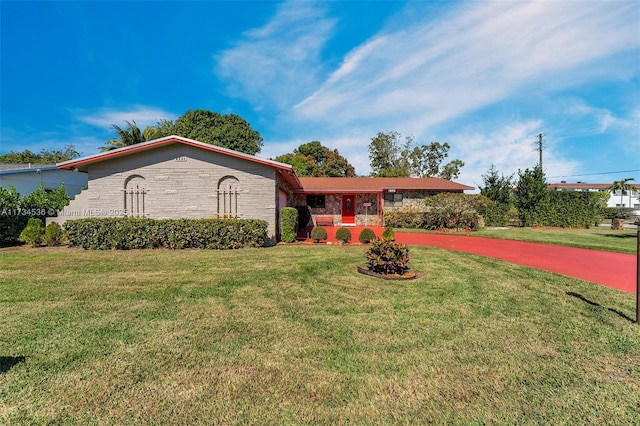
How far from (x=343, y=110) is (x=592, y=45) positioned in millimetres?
12265

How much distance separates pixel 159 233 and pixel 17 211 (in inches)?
259

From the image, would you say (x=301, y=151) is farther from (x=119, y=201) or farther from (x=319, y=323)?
(x=319, y=323)

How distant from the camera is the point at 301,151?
4241 centimetres

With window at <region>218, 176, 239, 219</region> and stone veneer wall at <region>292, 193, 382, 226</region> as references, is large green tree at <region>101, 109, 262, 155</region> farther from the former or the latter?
window at <region>218, 176, 239, 219</region>

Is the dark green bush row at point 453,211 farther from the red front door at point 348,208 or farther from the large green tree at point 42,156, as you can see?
the large green tree at point 42,156

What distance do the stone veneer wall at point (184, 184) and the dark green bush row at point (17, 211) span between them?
150 cm

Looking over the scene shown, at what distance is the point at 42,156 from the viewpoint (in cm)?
3738

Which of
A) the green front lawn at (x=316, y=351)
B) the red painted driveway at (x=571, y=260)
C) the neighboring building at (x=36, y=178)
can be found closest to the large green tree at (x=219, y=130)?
the neighboring building at (x=36, y=178)

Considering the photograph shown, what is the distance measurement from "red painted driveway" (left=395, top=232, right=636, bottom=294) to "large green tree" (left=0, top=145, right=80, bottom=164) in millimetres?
45824

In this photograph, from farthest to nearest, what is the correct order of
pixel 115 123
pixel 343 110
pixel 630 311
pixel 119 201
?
pixel 115 123 < pixel 343 110 < pixel 119 201 < pixel 630 311

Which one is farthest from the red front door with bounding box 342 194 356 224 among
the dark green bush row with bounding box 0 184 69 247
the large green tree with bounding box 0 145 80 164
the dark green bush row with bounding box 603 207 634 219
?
the large green tree with bounding box 0 145 80 164

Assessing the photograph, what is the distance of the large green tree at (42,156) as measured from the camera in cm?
3400

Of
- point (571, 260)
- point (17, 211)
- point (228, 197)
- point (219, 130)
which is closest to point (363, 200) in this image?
point (228, 197)

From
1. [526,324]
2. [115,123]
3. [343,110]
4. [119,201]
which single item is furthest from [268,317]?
[115,123]
